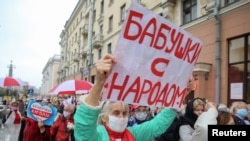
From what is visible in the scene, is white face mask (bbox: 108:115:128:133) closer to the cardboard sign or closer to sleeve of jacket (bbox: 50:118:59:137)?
the cardboard sign

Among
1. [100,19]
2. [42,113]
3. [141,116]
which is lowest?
[141,116]

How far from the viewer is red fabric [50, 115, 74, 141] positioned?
19.4 feet

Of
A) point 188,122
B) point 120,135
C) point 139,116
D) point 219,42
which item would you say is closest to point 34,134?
point 139,116

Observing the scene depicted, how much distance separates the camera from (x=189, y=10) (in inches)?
569

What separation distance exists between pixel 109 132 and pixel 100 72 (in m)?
0.70

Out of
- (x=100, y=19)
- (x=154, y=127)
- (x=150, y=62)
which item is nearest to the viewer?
(x=150, y=62)

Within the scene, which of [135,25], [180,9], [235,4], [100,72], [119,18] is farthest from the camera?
[119,18]

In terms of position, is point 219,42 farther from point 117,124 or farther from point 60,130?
point 117,124

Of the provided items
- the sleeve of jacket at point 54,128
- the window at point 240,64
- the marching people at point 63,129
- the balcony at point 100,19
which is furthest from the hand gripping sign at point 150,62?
the balcony at point 100,19

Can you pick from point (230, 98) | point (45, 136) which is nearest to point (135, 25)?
point (45, 136)

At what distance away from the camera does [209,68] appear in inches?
490

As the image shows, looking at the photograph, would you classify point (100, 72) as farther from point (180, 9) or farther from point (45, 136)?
point (180, 9)

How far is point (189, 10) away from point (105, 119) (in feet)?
39.8

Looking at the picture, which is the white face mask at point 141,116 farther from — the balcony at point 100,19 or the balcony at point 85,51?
the balcony at point 85,51
